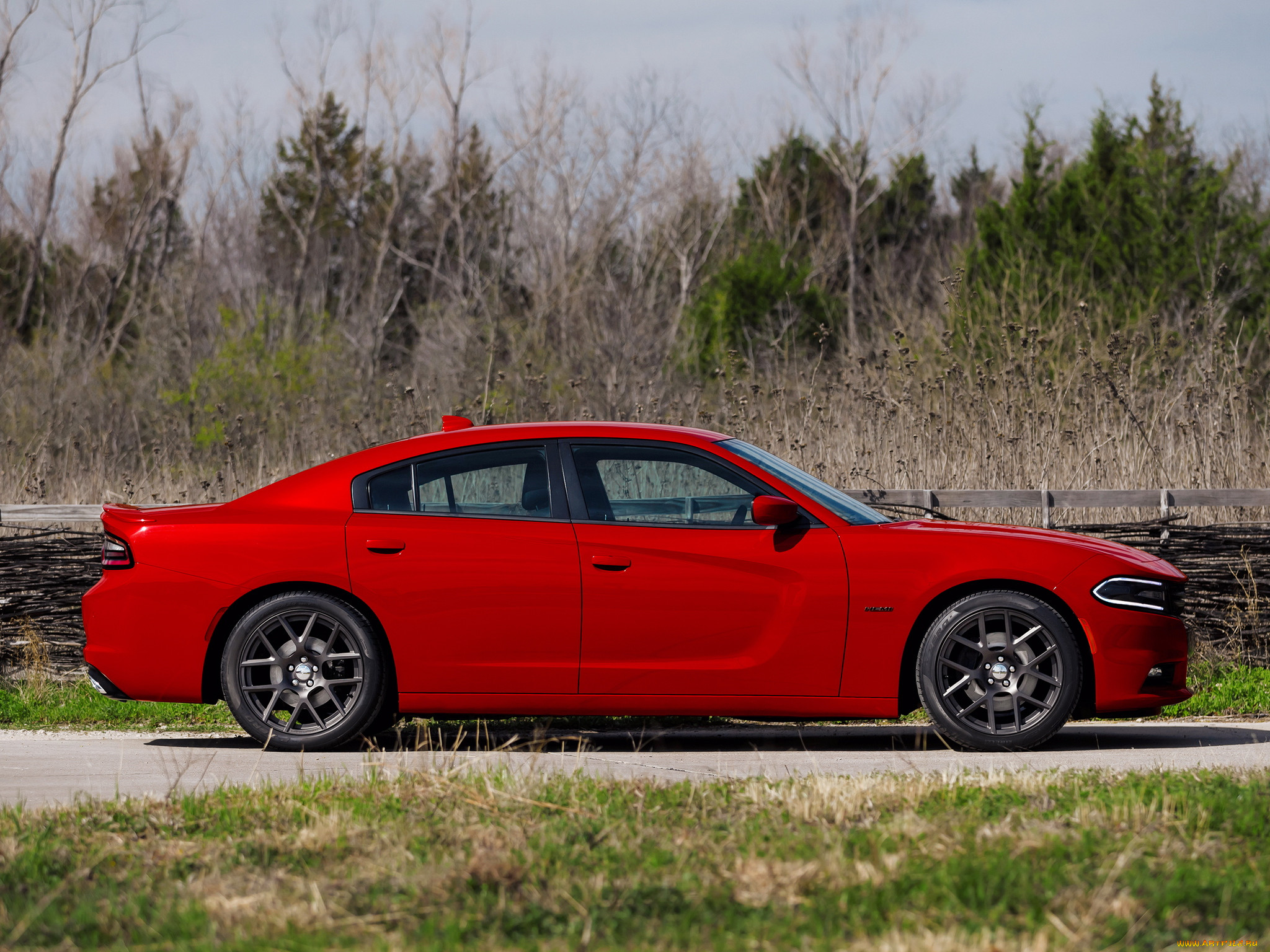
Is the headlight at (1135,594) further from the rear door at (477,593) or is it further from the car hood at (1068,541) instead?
the rear door at (477,593)

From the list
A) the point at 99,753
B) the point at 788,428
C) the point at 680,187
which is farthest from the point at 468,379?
the point at 680,187

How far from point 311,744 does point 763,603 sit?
2.28m

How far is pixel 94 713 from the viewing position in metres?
8.48

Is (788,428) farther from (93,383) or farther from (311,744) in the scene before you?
(93,383)

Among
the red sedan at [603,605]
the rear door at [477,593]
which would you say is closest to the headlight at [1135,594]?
the red sedan at [603,605]

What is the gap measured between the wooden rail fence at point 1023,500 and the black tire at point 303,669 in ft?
12.3

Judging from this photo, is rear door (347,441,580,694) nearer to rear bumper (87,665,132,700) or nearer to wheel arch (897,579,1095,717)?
rear bumper (87,665,132,700)

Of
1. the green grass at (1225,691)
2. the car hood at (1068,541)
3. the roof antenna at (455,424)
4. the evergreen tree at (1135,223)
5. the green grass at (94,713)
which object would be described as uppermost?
the evergreen tree at (1135,223)

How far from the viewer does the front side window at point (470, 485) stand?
6.73 meters

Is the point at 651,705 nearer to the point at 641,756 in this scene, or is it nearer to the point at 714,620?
the point at 641,756

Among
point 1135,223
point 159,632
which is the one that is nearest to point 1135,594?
point 159,632

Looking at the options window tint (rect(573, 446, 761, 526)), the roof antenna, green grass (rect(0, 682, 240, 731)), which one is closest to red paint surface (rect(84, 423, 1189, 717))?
window tint (rect(573, 446, 761, 526))

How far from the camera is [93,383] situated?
1109 inches

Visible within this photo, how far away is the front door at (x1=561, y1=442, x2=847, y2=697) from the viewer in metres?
6.43
